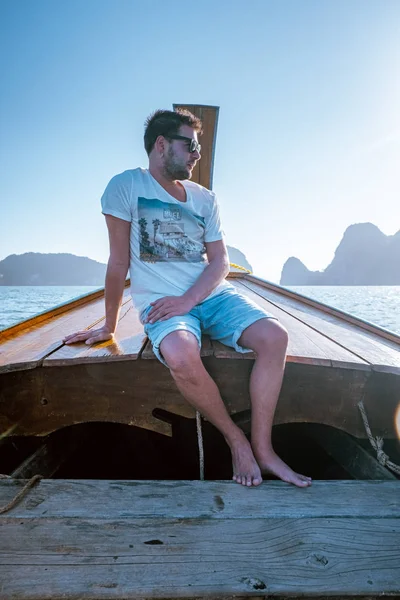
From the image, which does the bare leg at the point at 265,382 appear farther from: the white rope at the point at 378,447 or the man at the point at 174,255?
the white rope at the point at 378,447

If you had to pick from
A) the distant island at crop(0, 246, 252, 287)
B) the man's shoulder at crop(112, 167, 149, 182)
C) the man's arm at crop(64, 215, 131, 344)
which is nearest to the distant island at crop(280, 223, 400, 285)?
the distant island at crop(0, 246, 252, 287)

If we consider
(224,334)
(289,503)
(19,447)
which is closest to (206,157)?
(224,334)

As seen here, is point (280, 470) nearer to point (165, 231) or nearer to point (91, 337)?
point (91, 337)

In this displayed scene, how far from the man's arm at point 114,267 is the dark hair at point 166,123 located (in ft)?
1.70

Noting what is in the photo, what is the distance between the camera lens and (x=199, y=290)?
1728 millimetres

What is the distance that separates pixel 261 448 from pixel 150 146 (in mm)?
1686

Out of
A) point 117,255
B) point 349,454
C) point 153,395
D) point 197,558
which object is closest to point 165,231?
point 117,255

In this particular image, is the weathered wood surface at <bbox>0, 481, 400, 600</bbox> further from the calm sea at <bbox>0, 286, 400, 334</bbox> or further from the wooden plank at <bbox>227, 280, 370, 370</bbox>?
the calm sea at <bbox>0, 286, 400, 334</bbox>

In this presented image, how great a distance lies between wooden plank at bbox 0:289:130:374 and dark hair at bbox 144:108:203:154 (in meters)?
1.26

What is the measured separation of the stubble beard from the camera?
1.84 m

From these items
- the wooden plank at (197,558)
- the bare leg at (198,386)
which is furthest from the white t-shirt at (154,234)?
the wooden plank at (197,558)

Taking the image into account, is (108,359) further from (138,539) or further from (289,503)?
(289,503)

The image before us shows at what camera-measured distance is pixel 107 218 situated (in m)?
1.78

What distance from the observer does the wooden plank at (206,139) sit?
13.7 feet
